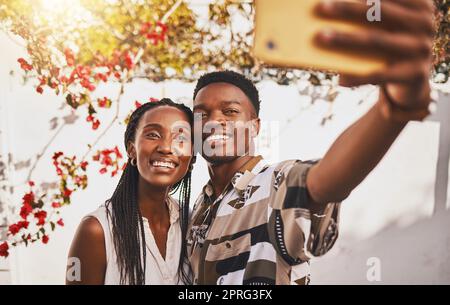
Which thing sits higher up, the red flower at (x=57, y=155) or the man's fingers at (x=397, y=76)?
the red flower at (x=57, y=155)

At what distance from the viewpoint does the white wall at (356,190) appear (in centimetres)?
221

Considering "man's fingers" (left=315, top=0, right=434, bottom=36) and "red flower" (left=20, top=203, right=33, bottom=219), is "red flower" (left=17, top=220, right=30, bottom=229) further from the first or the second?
"man's fingers" (left=315, top=0, right=434, bottom=36)

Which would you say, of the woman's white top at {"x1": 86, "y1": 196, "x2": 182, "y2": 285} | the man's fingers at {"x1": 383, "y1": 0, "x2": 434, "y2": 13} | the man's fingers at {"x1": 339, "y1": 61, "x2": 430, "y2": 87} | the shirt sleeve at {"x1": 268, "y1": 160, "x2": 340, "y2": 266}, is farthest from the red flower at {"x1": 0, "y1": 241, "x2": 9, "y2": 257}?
the man's fingers at {"x1": 383, "y1": 0, "x2": 434, "y2": 13}

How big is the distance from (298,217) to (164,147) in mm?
834

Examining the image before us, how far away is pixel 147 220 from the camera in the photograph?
197 centimetres

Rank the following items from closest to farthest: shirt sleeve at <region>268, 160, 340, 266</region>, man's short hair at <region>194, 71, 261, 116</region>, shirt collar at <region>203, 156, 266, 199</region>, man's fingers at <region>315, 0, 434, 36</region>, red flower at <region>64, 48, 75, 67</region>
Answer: man's fingers at <region>315, 0, 434, 36</region> → shirt sleeve at <region>268, 160, 340, 266</region> → shirt collar at <region>203, 156, 266, 199</region> → man's short hair at <region>194, 71, 261, 116</region> → red flower at <region>64, 48, 75, 67</region>

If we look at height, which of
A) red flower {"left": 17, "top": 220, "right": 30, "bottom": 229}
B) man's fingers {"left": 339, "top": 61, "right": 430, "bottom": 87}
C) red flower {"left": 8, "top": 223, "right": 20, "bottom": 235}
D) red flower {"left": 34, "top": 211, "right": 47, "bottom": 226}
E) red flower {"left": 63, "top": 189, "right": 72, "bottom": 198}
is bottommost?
red flower {"left": 8, "top": 223, "right": 20, "bottom": 235}

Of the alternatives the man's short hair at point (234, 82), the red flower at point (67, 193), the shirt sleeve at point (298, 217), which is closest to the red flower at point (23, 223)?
the red flower at point (67, 193)

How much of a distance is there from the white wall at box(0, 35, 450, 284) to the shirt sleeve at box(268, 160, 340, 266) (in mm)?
811

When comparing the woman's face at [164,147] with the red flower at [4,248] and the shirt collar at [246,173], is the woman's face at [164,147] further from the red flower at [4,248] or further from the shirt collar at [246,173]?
the red flower at [4,248]

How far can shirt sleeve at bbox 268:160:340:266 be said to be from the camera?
1.28m
